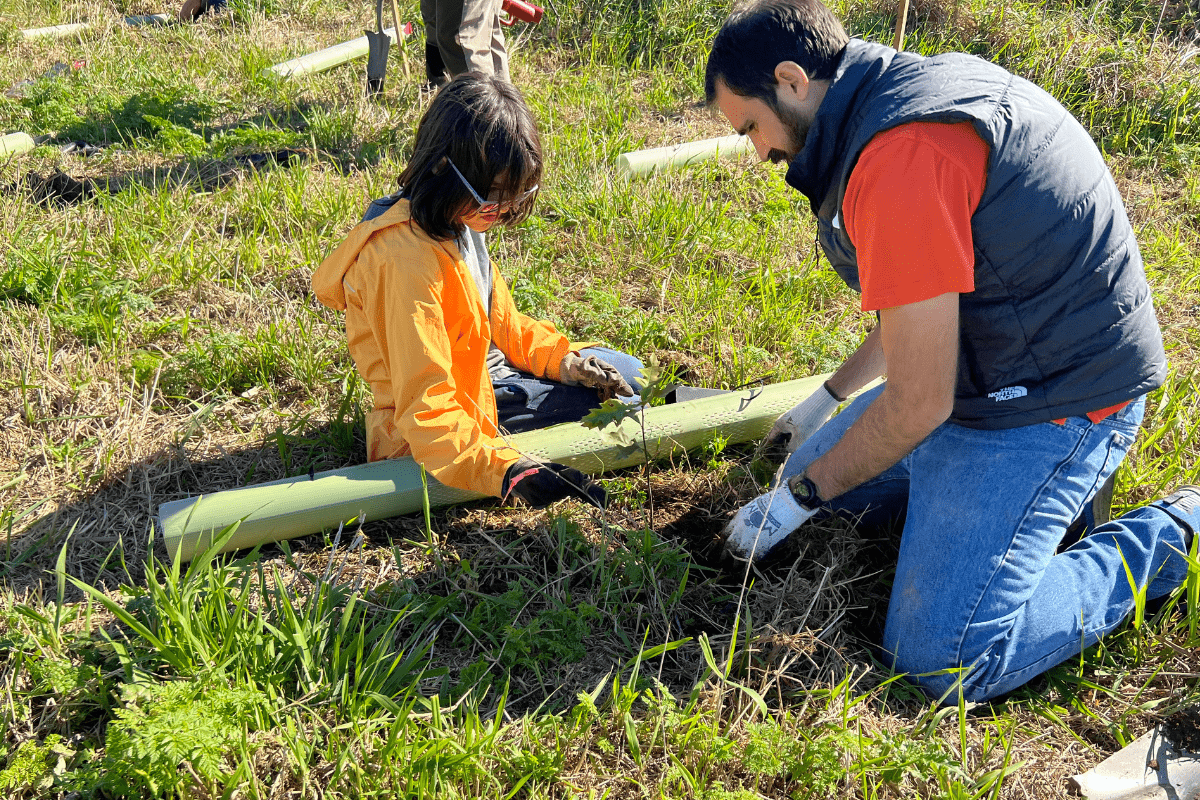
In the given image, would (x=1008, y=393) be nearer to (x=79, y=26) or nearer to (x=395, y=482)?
(x=395, y=482)

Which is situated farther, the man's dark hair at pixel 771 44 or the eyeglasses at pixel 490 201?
the eyeglasses at pixel 490 201

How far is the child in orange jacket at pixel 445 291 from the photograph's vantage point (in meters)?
2.17

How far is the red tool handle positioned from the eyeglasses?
3.28 meters

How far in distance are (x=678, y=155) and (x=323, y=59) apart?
8.46 ft

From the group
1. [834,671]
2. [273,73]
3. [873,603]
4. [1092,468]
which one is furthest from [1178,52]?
[273,73]

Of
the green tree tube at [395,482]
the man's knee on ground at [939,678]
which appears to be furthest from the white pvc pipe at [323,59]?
the man's knee on ground at [939,678]

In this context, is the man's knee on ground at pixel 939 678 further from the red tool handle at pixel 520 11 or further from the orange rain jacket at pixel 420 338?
the red tool handle at pixel 520 11

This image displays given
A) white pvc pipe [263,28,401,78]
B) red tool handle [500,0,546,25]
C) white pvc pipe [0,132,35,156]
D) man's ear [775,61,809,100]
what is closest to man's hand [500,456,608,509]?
man's ear [775,61,809,100]

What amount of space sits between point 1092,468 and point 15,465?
306 cm

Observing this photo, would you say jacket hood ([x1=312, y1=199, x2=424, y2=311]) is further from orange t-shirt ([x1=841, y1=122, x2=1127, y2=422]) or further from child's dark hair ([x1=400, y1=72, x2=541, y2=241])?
orange t-shirt ([x1=841, y1=122, x2=1127, y2=422])

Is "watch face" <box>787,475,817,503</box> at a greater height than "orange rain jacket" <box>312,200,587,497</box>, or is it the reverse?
"orange rain jacket" <box>312,200,587,497</box>

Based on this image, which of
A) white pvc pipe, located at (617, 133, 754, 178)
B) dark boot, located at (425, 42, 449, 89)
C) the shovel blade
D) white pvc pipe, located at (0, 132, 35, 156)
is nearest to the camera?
white pvc pipe, located at (0, 132, 35, 156)

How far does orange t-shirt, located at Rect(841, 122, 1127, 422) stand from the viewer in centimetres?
174

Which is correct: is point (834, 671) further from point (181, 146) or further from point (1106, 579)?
point (181, 146)
